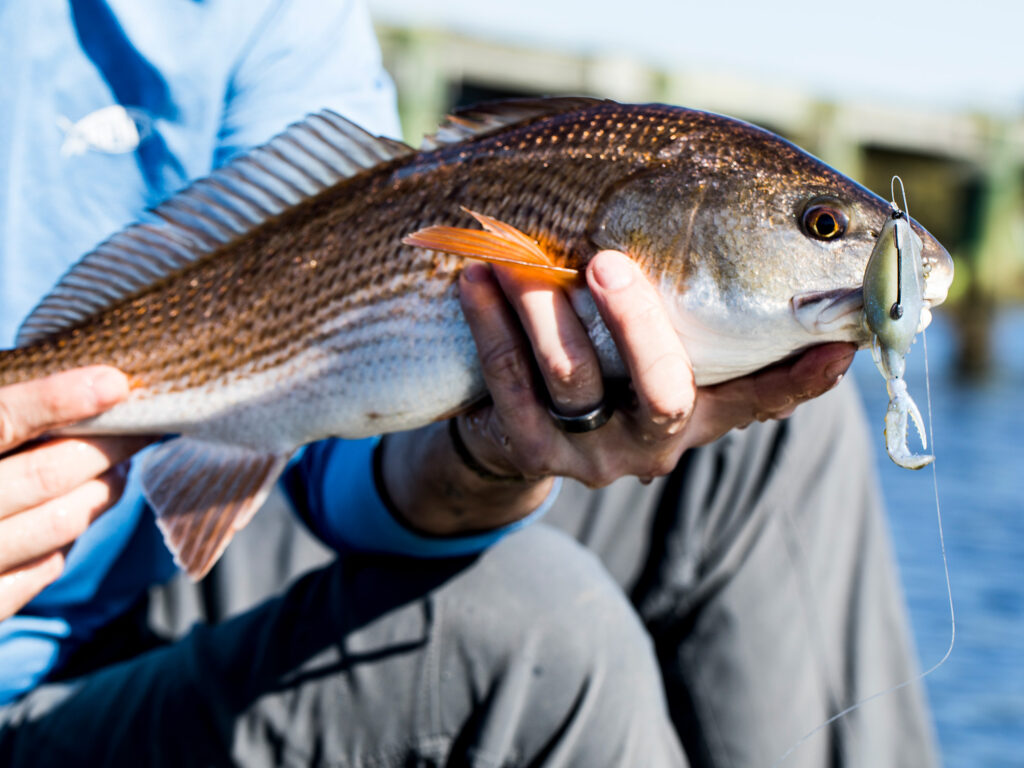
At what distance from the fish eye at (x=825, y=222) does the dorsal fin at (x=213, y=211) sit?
2.62 ft

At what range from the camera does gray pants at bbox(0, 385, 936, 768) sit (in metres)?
2.08

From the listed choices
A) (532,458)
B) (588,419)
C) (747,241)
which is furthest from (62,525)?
(747,241)

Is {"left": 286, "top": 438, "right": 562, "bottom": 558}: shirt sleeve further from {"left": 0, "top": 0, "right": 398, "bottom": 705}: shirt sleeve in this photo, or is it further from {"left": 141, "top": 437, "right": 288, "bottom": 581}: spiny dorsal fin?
{"left": 0, "top": 0, "right": 398, "bottom": 705}: shirt sleeve

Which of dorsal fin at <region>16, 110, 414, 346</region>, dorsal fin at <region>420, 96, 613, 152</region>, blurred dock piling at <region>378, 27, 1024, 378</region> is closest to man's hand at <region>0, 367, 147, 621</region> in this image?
dorsal fin at <region>16, 110, 414, 346</region>

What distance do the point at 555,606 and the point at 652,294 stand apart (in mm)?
758

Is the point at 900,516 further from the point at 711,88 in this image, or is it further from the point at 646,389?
the point at 711,88

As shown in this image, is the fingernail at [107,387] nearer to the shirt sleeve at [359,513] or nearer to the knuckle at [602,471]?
the shirt sleeve at [359,513]

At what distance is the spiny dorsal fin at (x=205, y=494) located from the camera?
208 cm

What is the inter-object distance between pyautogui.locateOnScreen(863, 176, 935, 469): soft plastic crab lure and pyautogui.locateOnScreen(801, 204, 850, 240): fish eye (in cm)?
9

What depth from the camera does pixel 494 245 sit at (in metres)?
1.73

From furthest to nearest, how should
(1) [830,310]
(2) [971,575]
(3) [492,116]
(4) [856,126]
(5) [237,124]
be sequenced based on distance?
(4) [856,126] → (2) [971,575] → (5) [237,124] → (3) [492,116] → (1) [830,310]

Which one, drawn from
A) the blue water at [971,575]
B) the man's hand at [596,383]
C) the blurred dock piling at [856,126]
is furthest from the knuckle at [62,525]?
the blurred dock piling at [856,126]

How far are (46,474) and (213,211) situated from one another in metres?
0.60

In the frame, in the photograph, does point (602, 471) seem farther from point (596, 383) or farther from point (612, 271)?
point (612, 271)
